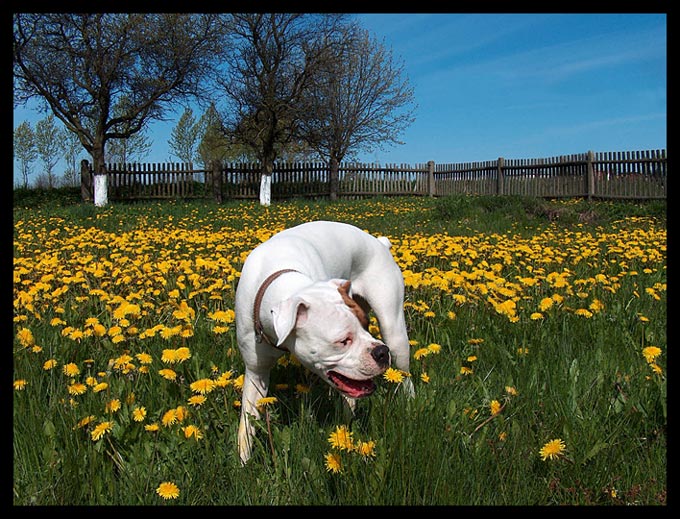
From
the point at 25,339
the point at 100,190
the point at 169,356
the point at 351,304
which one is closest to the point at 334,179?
the point at 100,190

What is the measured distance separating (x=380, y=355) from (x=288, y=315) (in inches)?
14.3

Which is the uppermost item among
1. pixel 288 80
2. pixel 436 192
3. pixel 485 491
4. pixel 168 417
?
pixel 288 80

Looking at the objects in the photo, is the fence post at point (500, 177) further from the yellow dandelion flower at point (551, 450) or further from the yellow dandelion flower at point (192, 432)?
the yellow dandelion flower at point (192, 432)

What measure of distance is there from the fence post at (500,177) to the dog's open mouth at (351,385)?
2145 cm

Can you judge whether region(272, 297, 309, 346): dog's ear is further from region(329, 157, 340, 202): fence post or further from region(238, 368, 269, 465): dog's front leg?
region(329, 157, 340, 202): fence post

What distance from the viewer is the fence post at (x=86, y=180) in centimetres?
2236

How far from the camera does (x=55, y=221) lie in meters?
11.4

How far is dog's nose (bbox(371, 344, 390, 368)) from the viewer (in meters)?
1.99

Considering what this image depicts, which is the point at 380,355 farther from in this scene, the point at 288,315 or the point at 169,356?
the point at 169,356

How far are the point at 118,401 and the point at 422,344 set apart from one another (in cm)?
178

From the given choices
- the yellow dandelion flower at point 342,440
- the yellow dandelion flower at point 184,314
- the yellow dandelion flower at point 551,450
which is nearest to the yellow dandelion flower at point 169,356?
the yellow dandelion flower at point 184,314

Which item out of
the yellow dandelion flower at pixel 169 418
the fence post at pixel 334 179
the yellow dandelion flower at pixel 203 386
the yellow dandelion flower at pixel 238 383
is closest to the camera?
the yellow dandelion flower at pixel 169 418

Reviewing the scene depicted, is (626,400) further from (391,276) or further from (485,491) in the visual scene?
(391,276)
